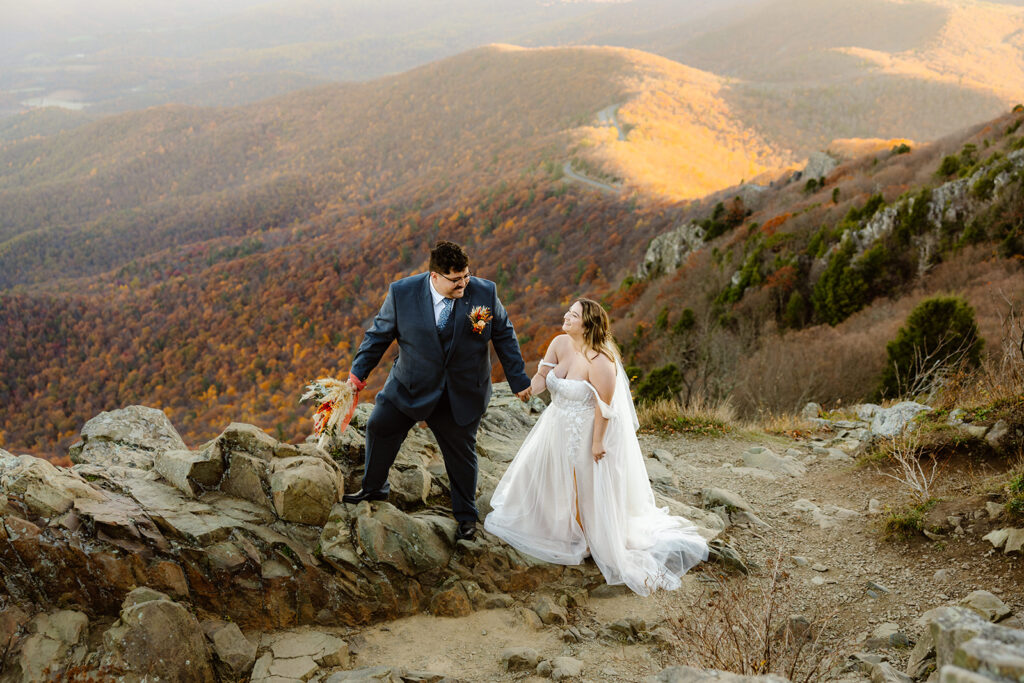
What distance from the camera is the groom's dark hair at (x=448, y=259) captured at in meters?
3.90

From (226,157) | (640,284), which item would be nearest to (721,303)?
(640,284)

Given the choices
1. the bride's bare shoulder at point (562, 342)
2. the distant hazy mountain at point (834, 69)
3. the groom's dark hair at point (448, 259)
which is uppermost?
the distant hazy mountain at point (834, 69)

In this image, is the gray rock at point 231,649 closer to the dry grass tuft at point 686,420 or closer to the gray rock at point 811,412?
the dry grass tuft at point 686,420

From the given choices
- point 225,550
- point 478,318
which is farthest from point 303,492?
point 478,318

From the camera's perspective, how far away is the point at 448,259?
3895 mm

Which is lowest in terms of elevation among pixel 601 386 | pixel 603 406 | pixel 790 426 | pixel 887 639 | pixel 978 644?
pixel 790 426

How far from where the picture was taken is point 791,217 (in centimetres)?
2311

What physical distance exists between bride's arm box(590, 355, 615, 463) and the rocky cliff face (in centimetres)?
98

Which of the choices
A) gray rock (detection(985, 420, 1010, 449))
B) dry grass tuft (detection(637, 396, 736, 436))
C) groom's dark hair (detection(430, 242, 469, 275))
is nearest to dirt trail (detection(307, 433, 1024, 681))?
gray rock (detection(985, 420, 1010, 449))

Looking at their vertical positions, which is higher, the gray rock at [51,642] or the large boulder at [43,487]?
→ the large boulder at [43,487]

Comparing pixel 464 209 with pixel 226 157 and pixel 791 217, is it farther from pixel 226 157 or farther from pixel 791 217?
pixel 226 157

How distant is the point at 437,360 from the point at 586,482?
1480 millimetres

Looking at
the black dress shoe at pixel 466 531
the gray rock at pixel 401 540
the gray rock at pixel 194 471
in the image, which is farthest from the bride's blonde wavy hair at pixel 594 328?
the gray rock at pixel 194 471

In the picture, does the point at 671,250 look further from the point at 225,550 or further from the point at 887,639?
the point at 225,550
